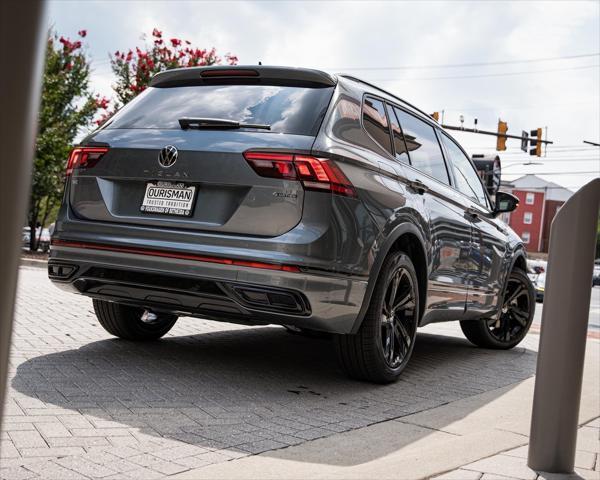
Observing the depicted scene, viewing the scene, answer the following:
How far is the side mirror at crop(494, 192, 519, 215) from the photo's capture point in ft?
24.2

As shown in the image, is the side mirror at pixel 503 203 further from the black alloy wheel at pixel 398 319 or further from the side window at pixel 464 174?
the black alloy wheel at pixel 398 319

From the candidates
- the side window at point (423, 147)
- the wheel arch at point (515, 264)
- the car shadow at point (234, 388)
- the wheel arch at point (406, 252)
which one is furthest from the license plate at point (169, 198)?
the wheel arch at point (515, 264)

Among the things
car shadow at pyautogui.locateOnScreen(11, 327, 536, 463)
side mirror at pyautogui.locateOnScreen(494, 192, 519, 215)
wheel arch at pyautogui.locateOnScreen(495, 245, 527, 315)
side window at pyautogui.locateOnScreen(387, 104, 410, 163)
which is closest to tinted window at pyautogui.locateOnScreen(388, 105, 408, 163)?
side window at pyautogui.locateOnScreen(387, 104, 410, 163)

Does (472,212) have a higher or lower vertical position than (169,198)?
higher

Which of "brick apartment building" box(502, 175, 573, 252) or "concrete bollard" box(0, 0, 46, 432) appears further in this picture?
"brick apartment building" box(502, 175, 573, 252)

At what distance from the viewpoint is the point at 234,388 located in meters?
4.38

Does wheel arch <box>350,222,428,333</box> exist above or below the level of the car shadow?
above

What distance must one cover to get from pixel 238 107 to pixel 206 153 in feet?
1.38

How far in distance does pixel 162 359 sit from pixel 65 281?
0.84 m

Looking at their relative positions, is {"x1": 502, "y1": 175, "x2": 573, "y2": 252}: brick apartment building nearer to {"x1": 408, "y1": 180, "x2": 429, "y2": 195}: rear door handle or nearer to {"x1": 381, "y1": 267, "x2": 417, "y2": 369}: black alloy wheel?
{"x1": 408, "y1": 180, "x2": 429, "y2": 195}: rear door handle

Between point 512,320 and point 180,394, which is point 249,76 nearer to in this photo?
point 180,394

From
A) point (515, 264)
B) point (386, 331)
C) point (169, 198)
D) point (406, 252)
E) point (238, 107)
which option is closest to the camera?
point (169, 198)

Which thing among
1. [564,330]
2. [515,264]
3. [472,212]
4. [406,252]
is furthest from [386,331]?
[515,264]

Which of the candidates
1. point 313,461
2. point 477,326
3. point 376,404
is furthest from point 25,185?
point 477,326
